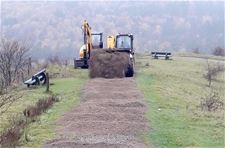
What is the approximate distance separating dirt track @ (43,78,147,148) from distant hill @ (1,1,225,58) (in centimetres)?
9903

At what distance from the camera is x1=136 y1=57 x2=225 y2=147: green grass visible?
61.9 ft

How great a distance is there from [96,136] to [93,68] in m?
17.6

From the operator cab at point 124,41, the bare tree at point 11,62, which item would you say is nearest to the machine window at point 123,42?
the operator cab at point 124,41

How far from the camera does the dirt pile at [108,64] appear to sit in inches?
1382

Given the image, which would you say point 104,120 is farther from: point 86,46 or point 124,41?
point 86,46

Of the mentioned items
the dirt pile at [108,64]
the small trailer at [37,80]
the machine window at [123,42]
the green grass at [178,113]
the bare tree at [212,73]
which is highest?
the machine window at [123,42]

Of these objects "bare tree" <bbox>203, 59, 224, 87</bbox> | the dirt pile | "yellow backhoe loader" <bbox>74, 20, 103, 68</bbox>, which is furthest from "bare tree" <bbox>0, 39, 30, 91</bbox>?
"bare tree" <bbox>203, 59, 224, 87</bbox>

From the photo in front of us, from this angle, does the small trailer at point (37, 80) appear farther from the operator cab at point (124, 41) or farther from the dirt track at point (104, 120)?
the operator cab at point (124, 41)

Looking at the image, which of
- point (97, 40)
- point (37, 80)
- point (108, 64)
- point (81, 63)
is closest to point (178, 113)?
point (108, 64)

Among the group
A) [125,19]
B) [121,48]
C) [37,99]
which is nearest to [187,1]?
[125,19]

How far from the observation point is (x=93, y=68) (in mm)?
35500

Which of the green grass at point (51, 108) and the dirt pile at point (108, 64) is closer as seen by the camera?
the green grass at point (51, 108)

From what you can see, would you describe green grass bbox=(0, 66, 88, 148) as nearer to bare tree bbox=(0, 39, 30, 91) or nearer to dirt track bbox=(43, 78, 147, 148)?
dirt track bbox=(43, 78, 147, 148)

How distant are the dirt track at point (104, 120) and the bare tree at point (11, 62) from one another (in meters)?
13.3
